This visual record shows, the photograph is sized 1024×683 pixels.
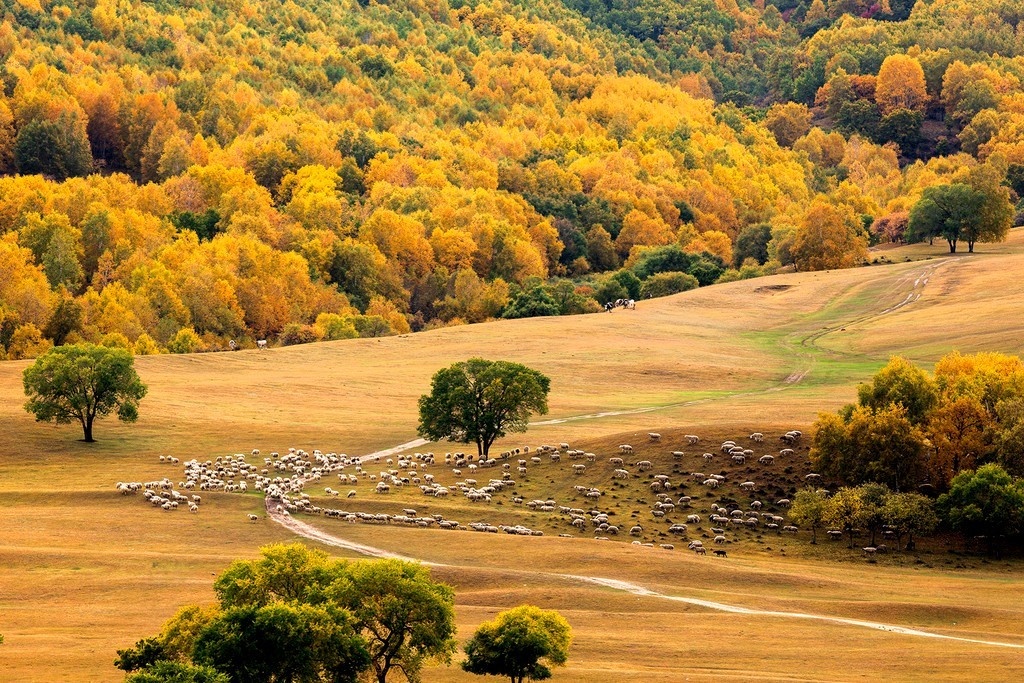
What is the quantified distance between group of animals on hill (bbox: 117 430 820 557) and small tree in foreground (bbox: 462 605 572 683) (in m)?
26.3

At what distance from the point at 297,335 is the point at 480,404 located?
73934 mm

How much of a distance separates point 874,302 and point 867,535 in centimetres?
8862

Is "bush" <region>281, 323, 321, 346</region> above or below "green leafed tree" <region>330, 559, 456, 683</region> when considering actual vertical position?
above

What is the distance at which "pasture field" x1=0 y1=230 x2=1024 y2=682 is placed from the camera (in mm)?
59906

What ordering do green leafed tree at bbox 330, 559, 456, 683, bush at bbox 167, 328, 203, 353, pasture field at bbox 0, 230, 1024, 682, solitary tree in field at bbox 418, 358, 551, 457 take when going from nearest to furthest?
green leafed tree at bbox 330, 559, 456, 683
pasture field at bbox 0, 230, 1024, 682
solitary tree in field at bbox 418, 358, 551, 457
bush at bbox 167, 328, 203, 353

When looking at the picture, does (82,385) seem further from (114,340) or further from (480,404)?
(114,340)

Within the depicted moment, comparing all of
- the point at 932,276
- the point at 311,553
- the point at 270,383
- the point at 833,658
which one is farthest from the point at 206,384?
the point at 932,276

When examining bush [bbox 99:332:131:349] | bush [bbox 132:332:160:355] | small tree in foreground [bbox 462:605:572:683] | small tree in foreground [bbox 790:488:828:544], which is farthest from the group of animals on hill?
bush [bbox 132:332:160:355]

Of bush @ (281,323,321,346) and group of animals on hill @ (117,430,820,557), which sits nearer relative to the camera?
group of animals on hill @ (117,430,820,557)

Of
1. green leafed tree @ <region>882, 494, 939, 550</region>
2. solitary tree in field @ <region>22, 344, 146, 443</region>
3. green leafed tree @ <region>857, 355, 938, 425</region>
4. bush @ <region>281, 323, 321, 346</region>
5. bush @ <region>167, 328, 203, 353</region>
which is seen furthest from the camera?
bush @ <region>281, 323, 321, 346</region>

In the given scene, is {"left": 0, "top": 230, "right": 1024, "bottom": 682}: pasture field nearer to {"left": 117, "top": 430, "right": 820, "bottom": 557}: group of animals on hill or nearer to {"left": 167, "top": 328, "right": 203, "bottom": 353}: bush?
{"left": 117, "top": 430, "right": 820, "bottom": 557}: group of animals on hill

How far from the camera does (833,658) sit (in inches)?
2293

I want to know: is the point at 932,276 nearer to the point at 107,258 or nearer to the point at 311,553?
the point at 107,258

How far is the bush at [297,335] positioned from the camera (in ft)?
572
